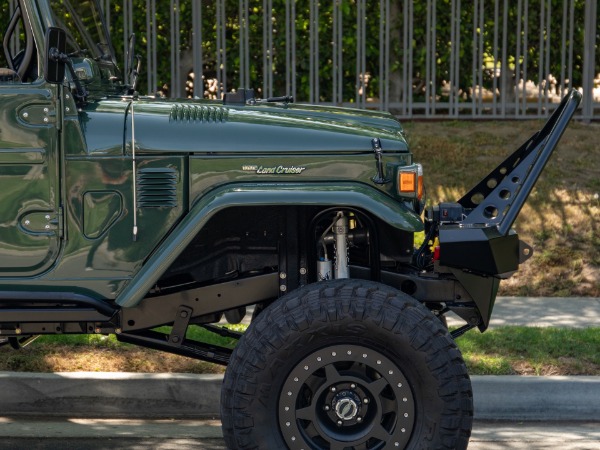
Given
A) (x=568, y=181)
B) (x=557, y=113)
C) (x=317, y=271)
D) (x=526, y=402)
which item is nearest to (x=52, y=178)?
(x=317, y=271)

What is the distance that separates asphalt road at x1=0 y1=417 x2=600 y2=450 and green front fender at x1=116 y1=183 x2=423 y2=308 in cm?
123

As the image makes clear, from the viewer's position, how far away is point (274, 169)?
5.13 meters

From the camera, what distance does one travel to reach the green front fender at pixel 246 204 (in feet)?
16.2

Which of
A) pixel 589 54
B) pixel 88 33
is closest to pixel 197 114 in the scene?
pixel 88 33

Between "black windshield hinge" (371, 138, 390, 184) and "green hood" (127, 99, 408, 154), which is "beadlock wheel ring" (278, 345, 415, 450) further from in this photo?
Result: "green hood" (127, 99, 408, 154)

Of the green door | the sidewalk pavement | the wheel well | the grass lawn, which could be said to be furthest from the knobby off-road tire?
the grass lawn

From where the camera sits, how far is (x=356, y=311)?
195 inches

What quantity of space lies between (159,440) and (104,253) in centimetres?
131

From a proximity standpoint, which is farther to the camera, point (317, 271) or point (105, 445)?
point (105, 445)

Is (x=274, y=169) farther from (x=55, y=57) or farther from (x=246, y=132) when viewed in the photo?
(x=55, y=57)

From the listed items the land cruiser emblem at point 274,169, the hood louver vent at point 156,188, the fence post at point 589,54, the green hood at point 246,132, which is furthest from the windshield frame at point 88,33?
the fence post at point 589,54

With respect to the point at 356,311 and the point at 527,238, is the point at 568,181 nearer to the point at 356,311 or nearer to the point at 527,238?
the point at 527,238

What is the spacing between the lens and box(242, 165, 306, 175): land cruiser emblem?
16.8 feet

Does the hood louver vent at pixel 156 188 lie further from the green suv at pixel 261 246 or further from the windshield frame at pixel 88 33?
the windshield frame at pixel 88 33
